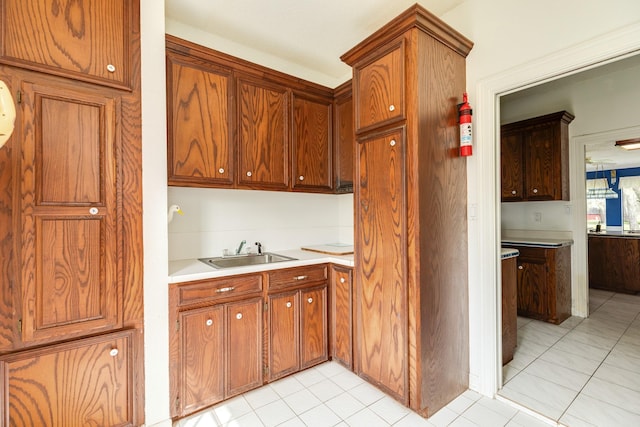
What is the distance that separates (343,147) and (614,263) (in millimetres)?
4718

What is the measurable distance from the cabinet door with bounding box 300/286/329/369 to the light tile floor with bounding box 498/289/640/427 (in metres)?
1.25

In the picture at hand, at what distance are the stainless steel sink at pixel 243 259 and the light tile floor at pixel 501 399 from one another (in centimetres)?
89

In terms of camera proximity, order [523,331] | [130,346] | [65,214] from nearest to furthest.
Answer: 1. [65,214]
2. [130,346]
3. [523,331]

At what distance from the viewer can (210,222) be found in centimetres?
237

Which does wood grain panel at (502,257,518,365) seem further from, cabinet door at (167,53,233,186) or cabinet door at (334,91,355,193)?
cabinet door at (167,53,233,186)

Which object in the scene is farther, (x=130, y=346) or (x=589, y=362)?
(x=589, y=362)

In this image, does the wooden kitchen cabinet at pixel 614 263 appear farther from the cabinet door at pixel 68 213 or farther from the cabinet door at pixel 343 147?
the cabinet door at pixel 68 213

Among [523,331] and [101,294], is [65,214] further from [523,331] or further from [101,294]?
[523,331]

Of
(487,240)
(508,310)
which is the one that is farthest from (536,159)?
(487,240)

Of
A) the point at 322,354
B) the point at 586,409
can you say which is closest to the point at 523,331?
the point at 586,409

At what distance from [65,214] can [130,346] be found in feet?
Answer: 2.48

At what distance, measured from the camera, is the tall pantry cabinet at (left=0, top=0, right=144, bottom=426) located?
1.29 m

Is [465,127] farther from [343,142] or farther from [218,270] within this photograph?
[218,270]

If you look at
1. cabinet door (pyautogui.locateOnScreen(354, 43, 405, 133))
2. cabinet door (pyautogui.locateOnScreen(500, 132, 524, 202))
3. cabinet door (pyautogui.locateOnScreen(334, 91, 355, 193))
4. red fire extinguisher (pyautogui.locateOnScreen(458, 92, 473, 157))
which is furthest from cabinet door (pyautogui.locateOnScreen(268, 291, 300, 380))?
cabinet door (pyautogui.locateOnScreen(500, 132, 524, 202))
